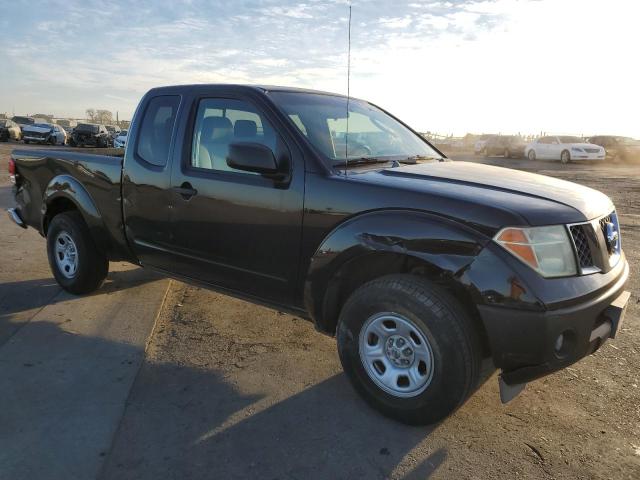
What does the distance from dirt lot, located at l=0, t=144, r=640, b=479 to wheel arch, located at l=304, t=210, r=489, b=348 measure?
570 millimetres

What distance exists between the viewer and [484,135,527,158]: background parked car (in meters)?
31.3

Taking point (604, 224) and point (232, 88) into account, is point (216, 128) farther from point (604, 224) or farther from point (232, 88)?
point (604, 224)

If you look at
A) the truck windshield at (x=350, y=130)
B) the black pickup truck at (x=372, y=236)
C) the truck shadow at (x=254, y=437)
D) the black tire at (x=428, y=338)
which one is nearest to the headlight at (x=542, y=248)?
the black pickup truck at (x=372, y=236)

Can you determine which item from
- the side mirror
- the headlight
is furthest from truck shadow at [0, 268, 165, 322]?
the headlight

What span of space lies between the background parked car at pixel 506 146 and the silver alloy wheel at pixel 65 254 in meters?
30.0

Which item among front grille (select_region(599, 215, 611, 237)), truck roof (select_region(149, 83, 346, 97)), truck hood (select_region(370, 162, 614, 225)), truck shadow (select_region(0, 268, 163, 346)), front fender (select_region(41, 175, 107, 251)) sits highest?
truck roof (select_region(149, 83, 346, 97))

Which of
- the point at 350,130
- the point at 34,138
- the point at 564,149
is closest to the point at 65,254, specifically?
the point at 350,130

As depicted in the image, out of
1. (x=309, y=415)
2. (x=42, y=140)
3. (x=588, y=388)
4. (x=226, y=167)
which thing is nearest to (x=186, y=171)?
(x=226, y=167)

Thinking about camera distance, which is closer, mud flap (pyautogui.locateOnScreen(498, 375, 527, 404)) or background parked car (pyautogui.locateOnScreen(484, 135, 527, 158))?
mud flap (pyautogui.locateOnScreen(498, 375, 527, 404))

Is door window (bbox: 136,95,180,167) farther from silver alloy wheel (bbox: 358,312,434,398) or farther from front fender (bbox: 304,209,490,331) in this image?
silver alloy wheel (bbox: 358,312,434,398)

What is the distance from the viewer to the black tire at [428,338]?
2598 mm

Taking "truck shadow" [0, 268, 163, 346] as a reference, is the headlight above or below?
above

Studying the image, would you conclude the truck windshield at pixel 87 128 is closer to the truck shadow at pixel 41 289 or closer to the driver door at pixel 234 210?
the truck shadow at pixel 41 289

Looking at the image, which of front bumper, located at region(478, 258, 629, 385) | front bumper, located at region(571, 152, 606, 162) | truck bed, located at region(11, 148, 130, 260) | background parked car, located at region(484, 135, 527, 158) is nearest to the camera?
front bumper, located at region(478, 258, 629, 385)
